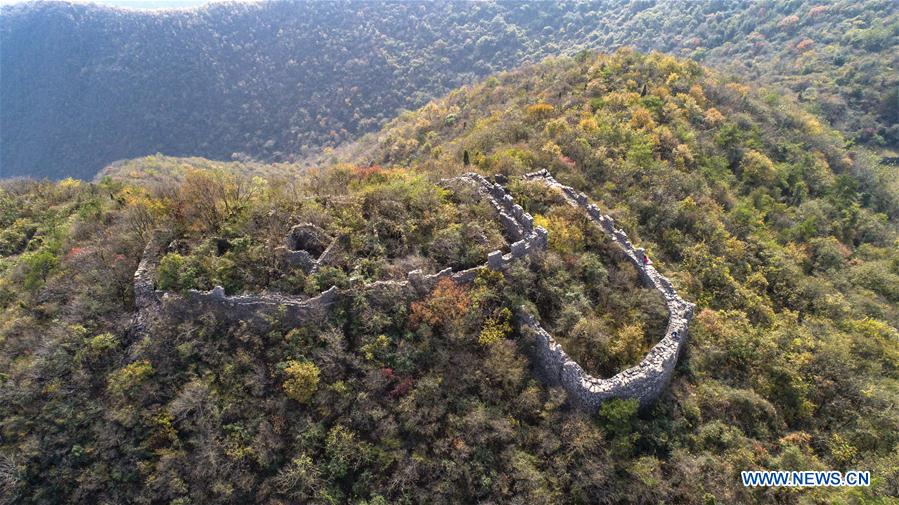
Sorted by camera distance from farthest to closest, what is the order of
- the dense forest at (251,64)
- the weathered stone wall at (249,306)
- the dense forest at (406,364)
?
the dense forest at (251,64), the weathered stone wall at (249,306), the dense forest at (406,364)

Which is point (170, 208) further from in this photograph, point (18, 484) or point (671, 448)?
point (671, 448)

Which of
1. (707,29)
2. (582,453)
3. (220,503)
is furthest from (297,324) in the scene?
(707,29)

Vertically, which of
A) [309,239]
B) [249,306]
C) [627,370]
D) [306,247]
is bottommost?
[627,370]

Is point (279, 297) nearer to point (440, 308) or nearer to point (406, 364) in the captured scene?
point (406, 364)

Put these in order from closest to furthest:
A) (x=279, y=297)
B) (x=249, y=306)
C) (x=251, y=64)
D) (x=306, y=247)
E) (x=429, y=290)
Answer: (x=249, y=306) → (x=279, y=297) → (x=429, y=290) → (x=306, y=247) → (x=251, y=64)

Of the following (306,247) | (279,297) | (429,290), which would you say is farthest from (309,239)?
(429,290)

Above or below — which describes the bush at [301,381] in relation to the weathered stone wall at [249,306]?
below

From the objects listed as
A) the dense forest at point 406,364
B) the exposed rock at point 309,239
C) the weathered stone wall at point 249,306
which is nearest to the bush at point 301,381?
the dense forest at point 406,364

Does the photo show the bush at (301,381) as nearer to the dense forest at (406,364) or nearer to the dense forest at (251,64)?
the dense forest at (406,364)
